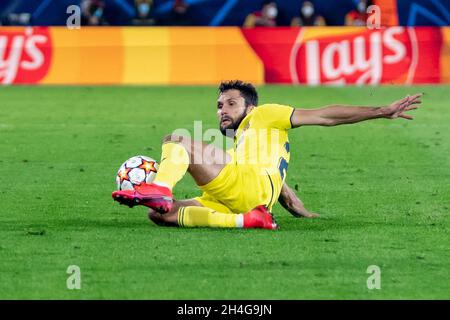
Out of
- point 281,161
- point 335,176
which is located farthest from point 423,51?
point 281,161

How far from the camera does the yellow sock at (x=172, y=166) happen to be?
9.86m

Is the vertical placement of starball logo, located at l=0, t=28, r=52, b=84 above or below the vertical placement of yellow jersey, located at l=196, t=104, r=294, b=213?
above

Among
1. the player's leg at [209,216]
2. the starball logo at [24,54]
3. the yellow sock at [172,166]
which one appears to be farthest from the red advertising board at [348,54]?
the yellow sock at [172,166]

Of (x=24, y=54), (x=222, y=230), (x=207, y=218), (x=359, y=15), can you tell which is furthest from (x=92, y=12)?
(x=222, y=230)

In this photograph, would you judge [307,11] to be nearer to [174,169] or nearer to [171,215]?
[171,215]

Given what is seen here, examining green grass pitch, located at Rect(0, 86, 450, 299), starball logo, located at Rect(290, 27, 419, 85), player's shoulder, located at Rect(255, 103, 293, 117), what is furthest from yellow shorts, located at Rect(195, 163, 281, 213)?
starball logo, located at Rect(290, 27, 419, 85)

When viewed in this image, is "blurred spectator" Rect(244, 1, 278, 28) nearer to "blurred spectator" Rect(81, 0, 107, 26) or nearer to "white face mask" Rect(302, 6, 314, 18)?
"white face mask" Rect(302, 6, 314, 18)

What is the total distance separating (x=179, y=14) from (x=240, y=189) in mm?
23484

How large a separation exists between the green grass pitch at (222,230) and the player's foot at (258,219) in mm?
137

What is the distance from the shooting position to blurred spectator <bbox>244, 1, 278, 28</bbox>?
109 feet

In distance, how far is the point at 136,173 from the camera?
34.4 feet

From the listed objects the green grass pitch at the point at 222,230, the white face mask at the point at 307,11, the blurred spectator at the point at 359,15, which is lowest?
the green grass pitch at the point at 222,230

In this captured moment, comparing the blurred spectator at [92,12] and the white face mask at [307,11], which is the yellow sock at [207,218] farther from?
the white face mask at [307,11]

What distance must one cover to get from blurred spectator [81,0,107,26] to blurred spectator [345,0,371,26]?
6.78 meters
